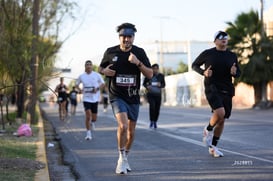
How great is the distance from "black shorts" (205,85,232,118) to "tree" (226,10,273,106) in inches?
845

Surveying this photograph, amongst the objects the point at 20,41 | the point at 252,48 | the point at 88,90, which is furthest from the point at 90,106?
the point at 252,48

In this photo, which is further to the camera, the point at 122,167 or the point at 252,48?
the point at 252,48

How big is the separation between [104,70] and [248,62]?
23.5 metres

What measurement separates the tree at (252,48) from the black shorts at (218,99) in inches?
845

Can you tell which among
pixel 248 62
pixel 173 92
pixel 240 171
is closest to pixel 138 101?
pixel 240 171

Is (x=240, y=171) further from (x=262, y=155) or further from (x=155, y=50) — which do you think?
(x=155, y=50)

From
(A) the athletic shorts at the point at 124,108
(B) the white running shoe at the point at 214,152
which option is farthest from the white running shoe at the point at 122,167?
(B) the white running shoe at the point at 214,152

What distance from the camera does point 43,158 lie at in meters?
8.73

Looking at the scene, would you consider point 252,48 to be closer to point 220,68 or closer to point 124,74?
point 220,68

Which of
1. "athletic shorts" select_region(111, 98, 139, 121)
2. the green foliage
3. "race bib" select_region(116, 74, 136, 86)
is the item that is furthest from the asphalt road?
the green foliage

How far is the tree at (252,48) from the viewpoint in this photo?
2989 cm

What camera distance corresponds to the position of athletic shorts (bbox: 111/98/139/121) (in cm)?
734

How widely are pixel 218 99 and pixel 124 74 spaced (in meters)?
1.89

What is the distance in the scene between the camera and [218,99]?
8516 millimetres
